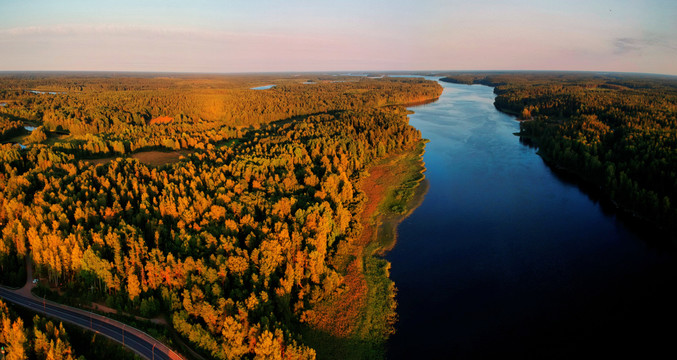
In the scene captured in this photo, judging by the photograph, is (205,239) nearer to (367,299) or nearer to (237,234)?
(237,234)

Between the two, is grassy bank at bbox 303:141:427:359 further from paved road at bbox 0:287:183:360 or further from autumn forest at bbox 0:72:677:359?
paved road at bbox 0:287:183:360

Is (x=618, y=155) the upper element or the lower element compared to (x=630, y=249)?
upper

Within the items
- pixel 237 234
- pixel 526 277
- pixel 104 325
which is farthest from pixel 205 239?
pixel 526 277

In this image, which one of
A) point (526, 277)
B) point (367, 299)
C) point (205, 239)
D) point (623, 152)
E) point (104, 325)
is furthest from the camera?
point (623, 152)

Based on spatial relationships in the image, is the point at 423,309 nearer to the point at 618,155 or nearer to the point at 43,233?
the point at 43,233

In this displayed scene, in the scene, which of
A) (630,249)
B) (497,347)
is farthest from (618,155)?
(497,347)

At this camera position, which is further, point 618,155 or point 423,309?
point 618,155

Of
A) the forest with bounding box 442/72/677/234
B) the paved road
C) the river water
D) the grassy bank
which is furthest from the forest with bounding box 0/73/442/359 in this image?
the forest with bounding box 442/72/677/234

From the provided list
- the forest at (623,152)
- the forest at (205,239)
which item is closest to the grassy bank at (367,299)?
the forest at (205,239)
